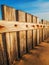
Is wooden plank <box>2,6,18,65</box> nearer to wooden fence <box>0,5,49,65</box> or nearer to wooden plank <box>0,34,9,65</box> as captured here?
wooden fence <box>0,5,49,65</box>

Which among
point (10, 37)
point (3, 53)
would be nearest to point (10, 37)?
point (10, 37)

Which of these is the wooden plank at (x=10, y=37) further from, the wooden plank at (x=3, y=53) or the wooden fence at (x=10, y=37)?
the wooden plank at (x=3, y=53)

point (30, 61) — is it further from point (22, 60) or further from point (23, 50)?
point (23, 50)

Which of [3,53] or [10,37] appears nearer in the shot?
[3,53]

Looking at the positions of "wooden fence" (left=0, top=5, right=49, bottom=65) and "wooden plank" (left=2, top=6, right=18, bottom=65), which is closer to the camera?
"wooden fence" (left=0, top=5, right=49, bottom=65)

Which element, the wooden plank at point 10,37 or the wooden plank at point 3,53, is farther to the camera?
the wooden plank at point 10,37

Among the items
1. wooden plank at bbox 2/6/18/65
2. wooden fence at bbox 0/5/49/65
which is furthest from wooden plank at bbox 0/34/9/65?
wooden plank at bbox 2/6/18/65

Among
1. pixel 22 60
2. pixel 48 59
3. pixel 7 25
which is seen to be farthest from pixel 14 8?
pixel 48 59

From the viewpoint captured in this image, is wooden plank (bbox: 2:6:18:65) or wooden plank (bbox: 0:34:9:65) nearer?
wooden plank (bbox: 0:34:9:65)

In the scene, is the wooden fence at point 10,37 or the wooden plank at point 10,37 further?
the wooden plank at point 10,37

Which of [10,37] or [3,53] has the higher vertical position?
[10,37]

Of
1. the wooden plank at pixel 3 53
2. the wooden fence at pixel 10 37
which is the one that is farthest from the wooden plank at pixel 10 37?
the wooden plank at pixel 3 53

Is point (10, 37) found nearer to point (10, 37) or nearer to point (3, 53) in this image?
point (10, 37)

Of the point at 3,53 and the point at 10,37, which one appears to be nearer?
the point at 3,53
